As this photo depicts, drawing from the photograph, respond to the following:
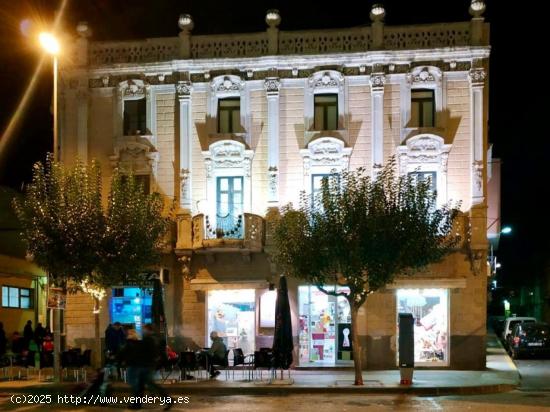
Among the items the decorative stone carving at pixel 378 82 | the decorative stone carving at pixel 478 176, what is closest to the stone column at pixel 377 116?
the decorative stone carving at pixel 378 82

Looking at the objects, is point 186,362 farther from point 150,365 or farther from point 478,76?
point 478,76

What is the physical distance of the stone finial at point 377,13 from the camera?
26.2 meters

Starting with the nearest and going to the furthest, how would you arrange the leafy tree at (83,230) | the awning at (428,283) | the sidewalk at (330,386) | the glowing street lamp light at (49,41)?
the glowing street lamp light at (49,41) → the sidewalk at (330,386) → the leafy tree at (83,230) → the awning at (428,283)

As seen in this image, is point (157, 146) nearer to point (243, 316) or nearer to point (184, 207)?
point (184, 207)

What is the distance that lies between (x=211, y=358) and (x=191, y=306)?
473 centimetres

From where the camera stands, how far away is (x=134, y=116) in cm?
2761

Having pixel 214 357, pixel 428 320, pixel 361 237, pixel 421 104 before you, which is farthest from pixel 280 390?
pixel 421 104

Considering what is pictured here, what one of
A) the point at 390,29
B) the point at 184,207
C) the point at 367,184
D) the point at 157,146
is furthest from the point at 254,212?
the point at 390,29

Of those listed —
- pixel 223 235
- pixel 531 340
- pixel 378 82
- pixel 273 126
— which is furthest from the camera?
pixel 531 340

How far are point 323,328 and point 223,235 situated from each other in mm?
4519

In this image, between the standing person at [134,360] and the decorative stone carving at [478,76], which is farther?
the decorative stone carving at [478,76]

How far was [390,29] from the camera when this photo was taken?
86.0ft

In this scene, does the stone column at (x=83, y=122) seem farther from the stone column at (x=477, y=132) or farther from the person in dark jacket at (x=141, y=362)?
the person in dark jacket at (x=141, y=362)

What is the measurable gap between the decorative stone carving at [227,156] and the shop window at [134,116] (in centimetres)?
265
